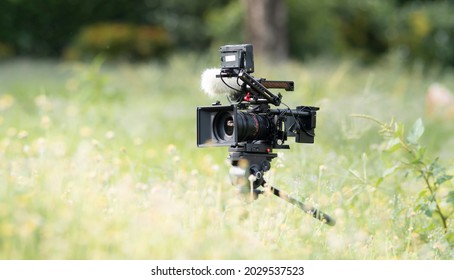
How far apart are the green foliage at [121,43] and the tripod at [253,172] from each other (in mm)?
14238

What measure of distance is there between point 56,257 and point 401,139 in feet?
7.09

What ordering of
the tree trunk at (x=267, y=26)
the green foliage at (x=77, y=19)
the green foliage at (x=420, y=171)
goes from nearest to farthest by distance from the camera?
the green foliage at (x=420, y=171) → the tree trunk at (x=267, y=26) → the green foliage at (x=77, y=19)

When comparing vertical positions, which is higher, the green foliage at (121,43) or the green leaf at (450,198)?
the green foliage at (121,43)

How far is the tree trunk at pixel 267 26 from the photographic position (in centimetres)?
1352

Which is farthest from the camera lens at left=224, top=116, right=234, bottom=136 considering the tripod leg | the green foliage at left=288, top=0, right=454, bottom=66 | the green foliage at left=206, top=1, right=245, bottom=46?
the green foliage at left=288, top=0, right=454, bottom=66

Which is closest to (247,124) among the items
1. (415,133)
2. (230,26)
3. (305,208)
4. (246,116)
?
(246,116)

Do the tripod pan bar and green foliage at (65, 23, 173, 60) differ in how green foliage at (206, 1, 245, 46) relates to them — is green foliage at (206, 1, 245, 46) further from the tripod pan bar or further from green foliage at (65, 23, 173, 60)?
the tripod pan bar

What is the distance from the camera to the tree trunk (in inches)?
532

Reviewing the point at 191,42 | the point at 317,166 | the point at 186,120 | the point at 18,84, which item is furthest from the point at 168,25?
the point at 317,166

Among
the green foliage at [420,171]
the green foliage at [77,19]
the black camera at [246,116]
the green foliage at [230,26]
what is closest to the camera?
the black camera at [246,116]

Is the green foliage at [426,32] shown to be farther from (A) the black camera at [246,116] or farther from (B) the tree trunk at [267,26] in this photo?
(A) the black camera at [246,116]

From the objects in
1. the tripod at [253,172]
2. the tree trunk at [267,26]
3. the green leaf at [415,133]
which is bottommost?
the tripod at [253,172]

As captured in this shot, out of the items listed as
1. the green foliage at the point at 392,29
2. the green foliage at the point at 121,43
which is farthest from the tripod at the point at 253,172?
the green foliage at the point at 392,29

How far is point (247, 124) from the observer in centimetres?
400
